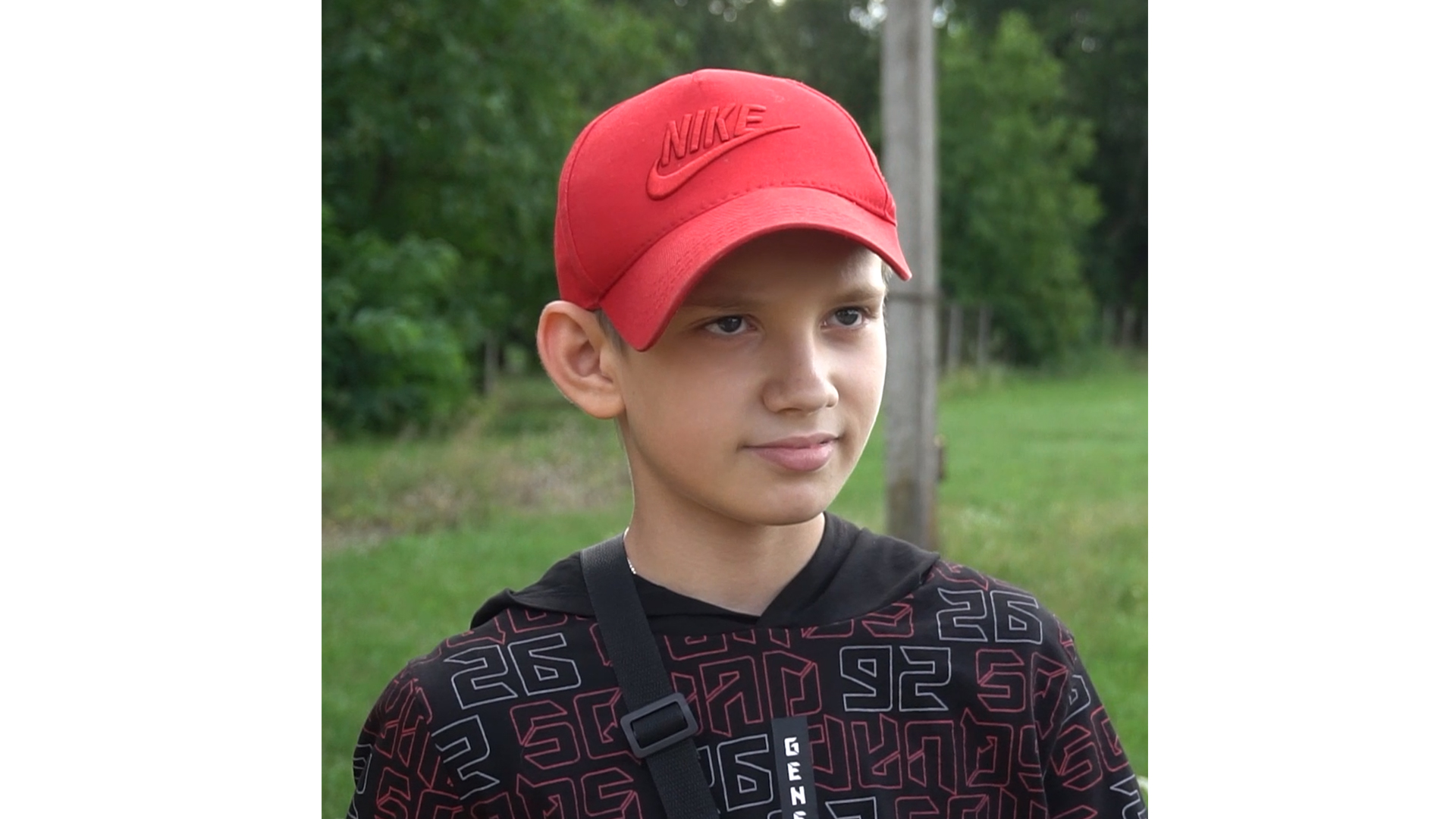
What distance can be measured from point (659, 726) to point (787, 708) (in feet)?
0.49

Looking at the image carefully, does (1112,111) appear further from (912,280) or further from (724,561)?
(724,561)

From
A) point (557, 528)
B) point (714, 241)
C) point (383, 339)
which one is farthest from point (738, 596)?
point (383, 339)

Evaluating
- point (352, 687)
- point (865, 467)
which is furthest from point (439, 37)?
point (352, 687)

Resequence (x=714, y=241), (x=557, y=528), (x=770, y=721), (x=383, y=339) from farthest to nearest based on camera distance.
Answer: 1. (x=383, y=339)
2. (x=557, y=528)
3. (x=770, y=721)
4. (x=714, y=241)

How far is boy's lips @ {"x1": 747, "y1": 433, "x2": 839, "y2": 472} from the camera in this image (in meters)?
1.51

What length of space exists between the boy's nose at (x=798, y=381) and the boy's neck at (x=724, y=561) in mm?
220

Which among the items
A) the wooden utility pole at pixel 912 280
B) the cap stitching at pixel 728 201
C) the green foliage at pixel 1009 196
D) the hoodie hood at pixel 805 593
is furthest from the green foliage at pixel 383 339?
the green foliage at pixel 1009 196

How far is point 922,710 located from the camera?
1594mm

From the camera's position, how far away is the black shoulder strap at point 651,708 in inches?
58.6

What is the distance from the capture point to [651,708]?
1520mm

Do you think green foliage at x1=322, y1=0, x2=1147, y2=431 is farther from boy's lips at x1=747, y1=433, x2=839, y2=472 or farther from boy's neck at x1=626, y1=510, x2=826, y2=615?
boy's lips at x1=747, y1=433, x2=839, y2=472

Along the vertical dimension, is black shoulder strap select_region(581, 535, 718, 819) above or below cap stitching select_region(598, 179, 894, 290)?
below

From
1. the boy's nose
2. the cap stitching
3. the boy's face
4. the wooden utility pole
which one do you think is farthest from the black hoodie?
the wooden utility pole
